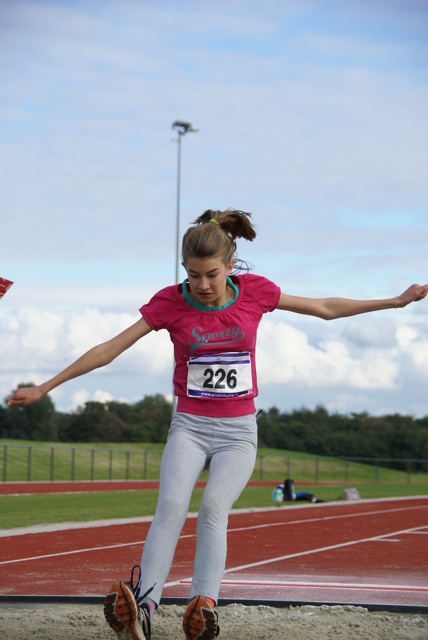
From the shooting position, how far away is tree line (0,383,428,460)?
62.8 m

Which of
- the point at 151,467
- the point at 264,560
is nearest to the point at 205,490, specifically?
the point at 264,560

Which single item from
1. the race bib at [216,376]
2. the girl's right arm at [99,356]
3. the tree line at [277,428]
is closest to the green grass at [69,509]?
the girl's right arm at [99,356]

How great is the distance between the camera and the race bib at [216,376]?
4.39 meters

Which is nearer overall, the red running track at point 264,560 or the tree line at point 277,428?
the red running track at point 264,560

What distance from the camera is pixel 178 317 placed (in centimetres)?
454

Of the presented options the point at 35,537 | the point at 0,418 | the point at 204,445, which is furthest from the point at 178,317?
the point at 0,418

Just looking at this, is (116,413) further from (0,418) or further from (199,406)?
(199,406)

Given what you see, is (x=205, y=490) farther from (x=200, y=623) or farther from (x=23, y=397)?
(x=23, y=397)

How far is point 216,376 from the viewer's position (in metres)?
4.38

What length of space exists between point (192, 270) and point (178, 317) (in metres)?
0.28

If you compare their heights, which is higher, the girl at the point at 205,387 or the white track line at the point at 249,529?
the girl at the point at 205,387

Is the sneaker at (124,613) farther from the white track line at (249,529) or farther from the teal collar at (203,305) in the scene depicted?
the white track line at (249,529)

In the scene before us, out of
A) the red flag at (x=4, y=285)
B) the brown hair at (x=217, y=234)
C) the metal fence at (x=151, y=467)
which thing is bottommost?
the metal fence at (x=151, y=467)

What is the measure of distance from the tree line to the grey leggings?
57719mm
